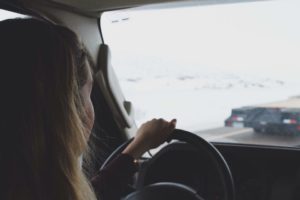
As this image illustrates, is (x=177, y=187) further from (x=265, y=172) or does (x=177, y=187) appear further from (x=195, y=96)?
(x=195, y=96)

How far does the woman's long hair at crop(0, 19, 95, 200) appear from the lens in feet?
2.77

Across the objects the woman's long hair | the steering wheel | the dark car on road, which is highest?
the woman's long hair

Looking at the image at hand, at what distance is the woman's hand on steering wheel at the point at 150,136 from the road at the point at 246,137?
1.24 metres

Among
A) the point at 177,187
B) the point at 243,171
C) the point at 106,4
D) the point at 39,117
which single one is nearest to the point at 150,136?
the point at 177,187

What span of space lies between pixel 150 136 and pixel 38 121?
721 mm

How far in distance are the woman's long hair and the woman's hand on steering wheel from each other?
606 millimetres

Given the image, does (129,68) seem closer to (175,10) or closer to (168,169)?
(175,10)

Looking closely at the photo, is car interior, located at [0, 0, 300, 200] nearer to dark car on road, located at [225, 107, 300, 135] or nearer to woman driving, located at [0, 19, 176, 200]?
dark car on road, located at [225, 107, 300, 135]

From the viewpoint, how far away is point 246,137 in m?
2.68

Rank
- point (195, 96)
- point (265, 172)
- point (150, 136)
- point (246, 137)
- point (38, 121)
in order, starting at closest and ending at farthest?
1. point (38, 121)
2. point (150, 136)
3. point (265, 172)
4. point (246, 137)
5. point (195, 96)

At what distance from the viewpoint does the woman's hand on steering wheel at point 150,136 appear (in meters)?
1.51

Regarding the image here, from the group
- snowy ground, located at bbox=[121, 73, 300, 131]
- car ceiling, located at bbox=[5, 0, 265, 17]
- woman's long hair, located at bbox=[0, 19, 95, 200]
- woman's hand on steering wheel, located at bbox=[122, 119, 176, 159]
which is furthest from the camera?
snowy ground, located at bbox=[121, 73, 300, 131]

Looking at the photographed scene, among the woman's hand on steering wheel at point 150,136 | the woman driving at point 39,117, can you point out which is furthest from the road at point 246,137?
the woman driving at point 39,117

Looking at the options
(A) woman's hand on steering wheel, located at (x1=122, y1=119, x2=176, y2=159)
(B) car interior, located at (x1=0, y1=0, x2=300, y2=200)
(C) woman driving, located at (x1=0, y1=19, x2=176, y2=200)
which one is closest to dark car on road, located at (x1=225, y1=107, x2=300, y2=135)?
(B) car interior, located at (x1=0, y1=0, x2=300, y2=200)
